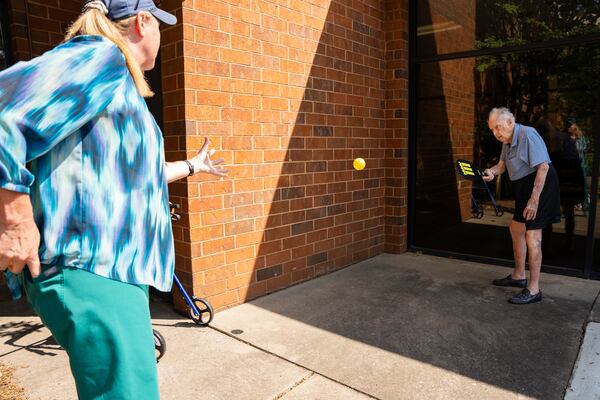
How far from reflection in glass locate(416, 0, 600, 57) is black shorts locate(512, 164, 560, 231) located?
5.76ft

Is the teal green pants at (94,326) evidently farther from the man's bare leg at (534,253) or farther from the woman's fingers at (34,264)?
the man's bare leg at (534,253)

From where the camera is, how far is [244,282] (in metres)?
4.06

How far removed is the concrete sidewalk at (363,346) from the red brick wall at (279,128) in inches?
20.9

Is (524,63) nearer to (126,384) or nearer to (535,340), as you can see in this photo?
(535,340)

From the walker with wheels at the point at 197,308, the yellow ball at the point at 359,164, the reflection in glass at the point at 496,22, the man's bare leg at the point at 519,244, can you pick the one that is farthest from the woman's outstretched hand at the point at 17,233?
the reflection in glass at the point at 496,22

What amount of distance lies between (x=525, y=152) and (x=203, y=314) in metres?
3.15

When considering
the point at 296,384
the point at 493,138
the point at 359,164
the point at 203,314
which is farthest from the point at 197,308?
the point at 493,138

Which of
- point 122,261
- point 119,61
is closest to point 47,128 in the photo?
point 119,61

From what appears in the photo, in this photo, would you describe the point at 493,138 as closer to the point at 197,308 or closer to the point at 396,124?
the point at 396,124

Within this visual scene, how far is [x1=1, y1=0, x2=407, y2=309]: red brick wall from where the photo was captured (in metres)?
3.56

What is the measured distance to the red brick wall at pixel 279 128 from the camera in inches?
140

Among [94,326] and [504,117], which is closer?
[94,326]

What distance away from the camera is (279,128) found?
4254 millimetres

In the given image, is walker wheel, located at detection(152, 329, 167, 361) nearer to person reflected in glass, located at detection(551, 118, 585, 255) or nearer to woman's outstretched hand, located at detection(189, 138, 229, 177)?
woman's outstretched hand, located at detection(189, 138, 229, 177)
